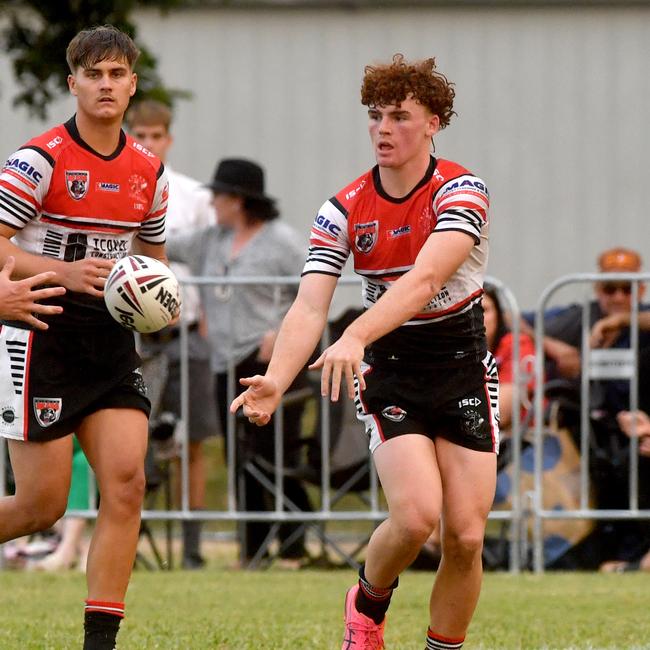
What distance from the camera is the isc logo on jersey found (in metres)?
5.41

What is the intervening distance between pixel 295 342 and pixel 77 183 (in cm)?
104

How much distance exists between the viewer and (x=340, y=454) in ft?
30.7

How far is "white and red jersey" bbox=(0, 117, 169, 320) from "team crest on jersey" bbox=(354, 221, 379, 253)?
2.75 feet

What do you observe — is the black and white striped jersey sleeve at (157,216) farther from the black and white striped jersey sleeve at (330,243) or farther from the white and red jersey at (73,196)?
the black and white striped jersey sleeve at (330,243)

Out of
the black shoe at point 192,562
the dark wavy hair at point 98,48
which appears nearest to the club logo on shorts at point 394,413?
the dark wavy hair at point 98,48

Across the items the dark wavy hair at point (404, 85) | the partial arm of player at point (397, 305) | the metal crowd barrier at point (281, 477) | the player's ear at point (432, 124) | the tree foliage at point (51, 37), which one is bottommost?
the metal crowd barrier at point (281, 477)

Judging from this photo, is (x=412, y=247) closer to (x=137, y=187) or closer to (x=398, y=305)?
(x=398, y=305)

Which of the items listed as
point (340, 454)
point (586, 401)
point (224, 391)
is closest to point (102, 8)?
point (224, 391)

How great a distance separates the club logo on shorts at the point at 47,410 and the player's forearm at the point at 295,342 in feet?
2.95

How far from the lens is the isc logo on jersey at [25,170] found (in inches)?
213

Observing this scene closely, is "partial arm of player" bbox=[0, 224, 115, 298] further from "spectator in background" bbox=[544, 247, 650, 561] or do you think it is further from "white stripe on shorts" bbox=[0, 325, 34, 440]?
"spectator in background" bbox=[544, 247, 650, 561]

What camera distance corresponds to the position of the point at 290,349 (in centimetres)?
516

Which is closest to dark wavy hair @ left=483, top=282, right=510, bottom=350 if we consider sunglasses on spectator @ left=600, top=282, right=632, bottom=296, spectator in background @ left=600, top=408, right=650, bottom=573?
sunglasses on spectator @ left=600, top=282, right=632, bottom=296

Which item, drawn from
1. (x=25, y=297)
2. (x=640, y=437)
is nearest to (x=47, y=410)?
(x=25, y=297)
